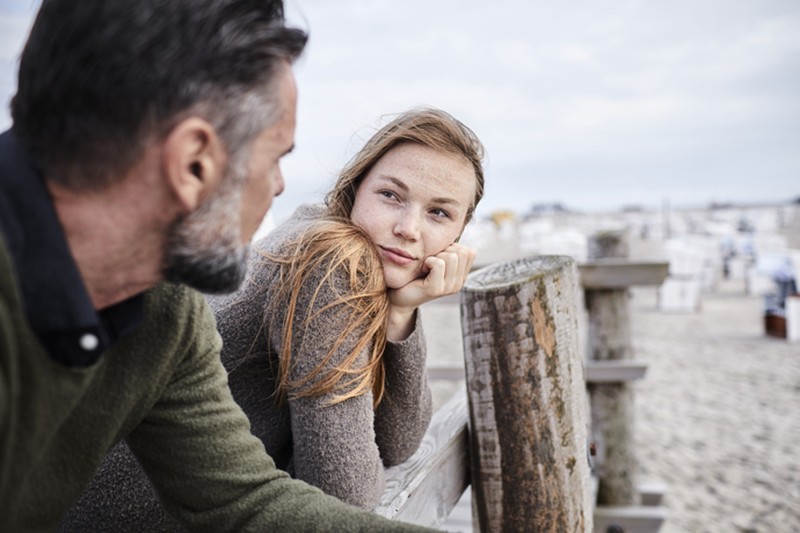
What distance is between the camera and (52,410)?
928 millimetres

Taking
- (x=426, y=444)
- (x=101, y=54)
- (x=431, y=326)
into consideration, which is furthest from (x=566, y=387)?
(x=431, y=326)

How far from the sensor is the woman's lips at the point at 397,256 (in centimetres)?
177

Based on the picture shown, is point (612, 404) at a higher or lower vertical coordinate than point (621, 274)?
lower

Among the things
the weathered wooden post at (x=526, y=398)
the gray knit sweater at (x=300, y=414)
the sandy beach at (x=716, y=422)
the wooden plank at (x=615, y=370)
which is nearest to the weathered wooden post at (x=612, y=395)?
the wooden plank at (x=615, y=370)

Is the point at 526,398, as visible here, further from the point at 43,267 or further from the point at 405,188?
the point at 43,267

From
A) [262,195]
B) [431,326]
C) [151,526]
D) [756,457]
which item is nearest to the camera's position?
[262,195]

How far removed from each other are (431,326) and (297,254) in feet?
35.2

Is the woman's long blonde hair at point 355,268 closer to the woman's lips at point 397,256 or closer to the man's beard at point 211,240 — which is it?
the woman's lips at point 397,256

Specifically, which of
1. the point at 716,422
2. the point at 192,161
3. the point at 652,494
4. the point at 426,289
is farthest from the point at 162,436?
the point at 716,422

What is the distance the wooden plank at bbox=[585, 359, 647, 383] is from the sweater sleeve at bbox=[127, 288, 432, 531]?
307cm

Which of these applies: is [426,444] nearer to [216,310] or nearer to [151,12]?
[216,310]

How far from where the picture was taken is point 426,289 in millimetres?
1708

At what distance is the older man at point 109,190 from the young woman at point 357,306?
47 cm

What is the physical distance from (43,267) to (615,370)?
3.68 metres
